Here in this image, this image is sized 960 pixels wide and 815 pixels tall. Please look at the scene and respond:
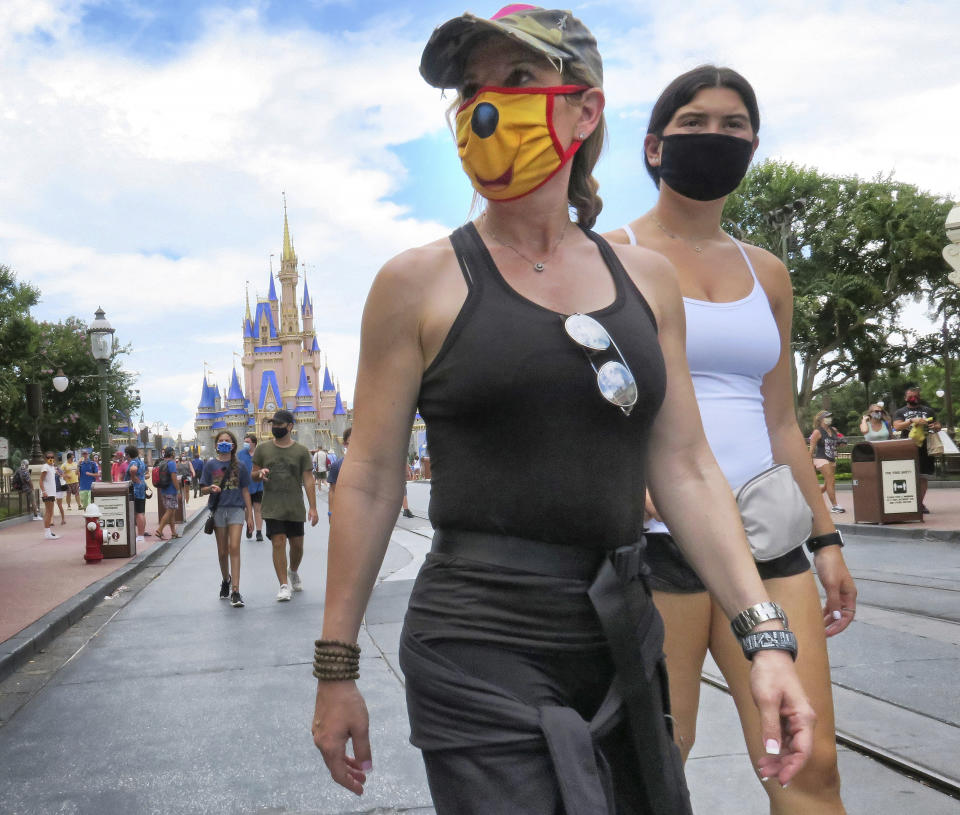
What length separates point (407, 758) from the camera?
4695 mm

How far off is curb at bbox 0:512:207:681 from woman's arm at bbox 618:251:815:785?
21.3 ft

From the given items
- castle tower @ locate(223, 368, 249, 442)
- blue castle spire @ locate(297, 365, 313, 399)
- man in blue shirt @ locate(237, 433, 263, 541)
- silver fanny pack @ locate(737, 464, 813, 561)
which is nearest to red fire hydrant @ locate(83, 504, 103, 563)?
man in blue shirt @ locate(237, 433, 263, 541)

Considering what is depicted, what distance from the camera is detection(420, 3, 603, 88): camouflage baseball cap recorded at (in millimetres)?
1882

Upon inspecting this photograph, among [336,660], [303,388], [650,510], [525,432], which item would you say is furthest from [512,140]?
[303,388]

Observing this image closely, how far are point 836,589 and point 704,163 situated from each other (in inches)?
45.5

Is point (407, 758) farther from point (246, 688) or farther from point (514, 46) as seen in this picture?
point (514, 46)

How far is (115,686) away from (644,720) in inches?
226

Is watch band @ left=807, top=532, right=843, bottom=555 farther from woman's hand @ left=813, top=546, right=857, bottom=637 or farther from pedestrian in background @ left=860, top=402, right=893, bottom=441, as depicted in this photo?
pedestrian in background @ left=860, top=402, right=893, bottom=441

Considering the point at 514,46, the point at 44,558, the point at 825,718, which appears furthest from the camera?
the point at 44,558

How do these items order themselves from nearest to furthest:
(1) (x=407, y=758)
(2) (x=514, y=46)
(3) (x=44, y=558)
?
(2) (x=514, y=46) < (1) (x=407, y=758) < (3) (x=44, y=558)

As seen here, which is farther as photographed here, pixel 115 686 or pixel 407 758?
pixel 115 686

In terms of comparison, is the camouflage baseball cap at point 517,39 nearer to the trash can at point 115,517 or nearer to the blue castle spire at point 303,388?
the trash can at point 115,517

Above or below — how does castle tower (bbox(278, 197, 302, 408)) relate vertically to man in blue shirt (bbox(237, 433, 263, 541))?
above

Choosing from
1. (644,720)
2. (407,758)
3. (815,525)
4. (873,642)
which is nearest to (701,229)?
(815,525)
